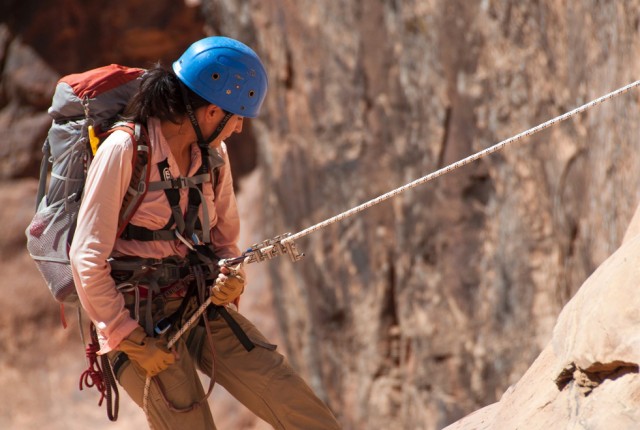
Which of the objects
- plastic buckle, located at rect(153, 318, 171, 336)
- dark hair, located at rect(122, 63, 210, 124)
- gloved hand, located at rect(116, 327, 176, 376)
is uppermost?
dark hair, located at rect(122, 63, 210, 124)

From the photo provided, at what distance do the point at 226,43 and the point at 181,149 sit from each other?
394 millimetres

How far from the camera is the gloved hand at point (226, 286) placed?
282 centimetres

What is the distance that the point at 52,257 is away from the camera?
9.43 ft

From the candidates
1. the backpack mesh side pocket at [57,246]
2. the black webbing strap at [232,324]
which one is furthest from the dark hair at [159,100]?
the black webbing strap at [232,324]

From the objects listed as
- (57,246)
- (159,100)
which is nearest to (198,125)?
(159,100)

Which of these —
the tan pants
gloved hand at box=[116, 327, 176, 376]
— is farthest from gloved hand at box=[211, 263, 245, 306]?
gloved hand at box=[116, 327, 176, 376]

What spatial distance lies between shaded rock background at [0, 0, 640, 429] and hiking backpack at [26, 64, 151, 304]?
234 cm

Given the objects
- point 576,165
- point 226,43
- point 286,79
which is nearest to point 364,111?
point 286,79

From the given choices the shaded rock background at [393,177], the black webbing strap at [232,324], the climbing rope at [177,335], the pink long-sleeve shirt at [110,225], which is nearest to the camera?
the pink long-sleeve shirt at [110,225]

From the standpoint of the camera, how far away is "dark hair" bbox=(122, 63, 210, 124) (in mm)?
2764

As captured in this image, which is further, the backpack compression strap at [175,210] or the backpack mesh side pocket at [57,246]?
the backpack mesh side pocket at [57,246]

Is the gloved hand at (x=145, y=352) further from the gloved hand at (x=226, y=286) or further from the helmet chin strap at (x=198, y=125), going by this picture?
the helmet chin strap at (x=198, y=125)

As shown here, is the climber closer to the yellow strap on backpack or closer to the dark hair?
the dark hair

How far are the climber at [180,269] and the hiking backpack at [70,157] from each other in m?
0.13
